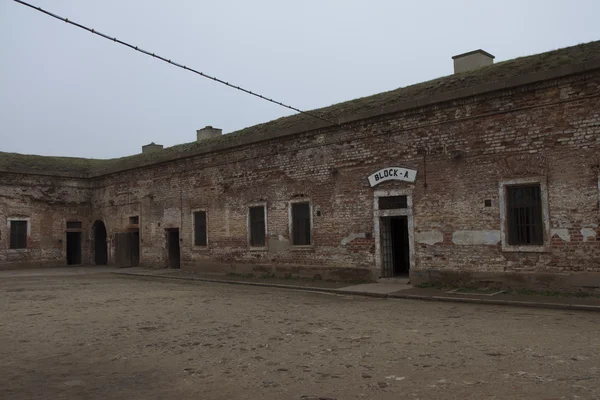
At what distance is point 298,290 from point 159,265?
10.3 meters

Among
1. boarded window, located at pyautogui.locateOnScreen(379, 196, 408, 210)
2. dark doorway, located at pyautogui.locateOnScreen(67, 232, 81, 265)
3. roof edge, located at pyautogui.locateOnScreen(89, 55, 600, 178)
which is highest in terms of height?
roof edge, located at pyautogui.locateOnScreen(89, 55, 600, 178)

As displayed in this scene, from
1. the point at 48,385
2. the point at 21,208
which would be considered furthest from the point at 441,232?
the point at 21,208

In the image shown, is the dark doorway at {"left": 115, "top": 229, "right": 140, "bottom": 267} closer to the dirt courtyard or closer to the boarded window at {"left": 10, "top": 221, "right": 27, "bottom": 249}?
the boarded window at {"left": 10, "top": 221, "right": 27, "bottom": 249}

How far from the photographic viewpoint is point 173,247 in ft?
71.9

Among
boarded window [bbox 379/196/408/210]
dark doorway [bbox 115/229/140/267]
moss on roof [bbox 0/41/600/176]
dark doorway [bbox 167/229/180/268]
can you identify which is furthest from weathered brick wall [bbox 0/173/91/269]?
boarded window [bbox 379/196/408/210]

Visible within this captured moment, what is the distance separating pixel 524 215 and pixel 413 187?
3.03m

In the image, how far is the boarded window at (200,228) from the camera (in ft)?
65.4

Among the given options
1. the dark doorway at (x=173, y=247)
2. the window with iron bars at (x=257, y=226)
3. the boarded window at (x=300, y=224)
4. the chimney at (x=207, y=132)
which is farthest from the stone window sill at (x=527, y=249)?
the chimney at (x=207, y=132)

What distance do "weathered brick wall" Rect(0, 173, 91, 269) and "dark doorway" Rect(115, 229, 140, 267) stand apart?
13.3 ft

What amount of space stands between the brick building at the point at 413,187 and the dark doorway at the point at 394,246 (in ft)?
0.16

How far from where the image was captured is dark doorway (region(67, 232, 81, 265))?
88.4 feet

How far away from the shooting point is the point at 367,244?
47.1 ft

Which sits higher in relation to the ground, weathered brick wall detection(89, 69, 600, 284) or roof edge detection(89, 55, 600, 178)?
roof edge detection(89, 55, 600, 178)

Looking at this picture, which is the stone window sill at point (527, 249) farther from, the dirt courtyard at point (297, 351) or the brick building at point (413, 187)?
the dirt courtyard at point (297, 351)
